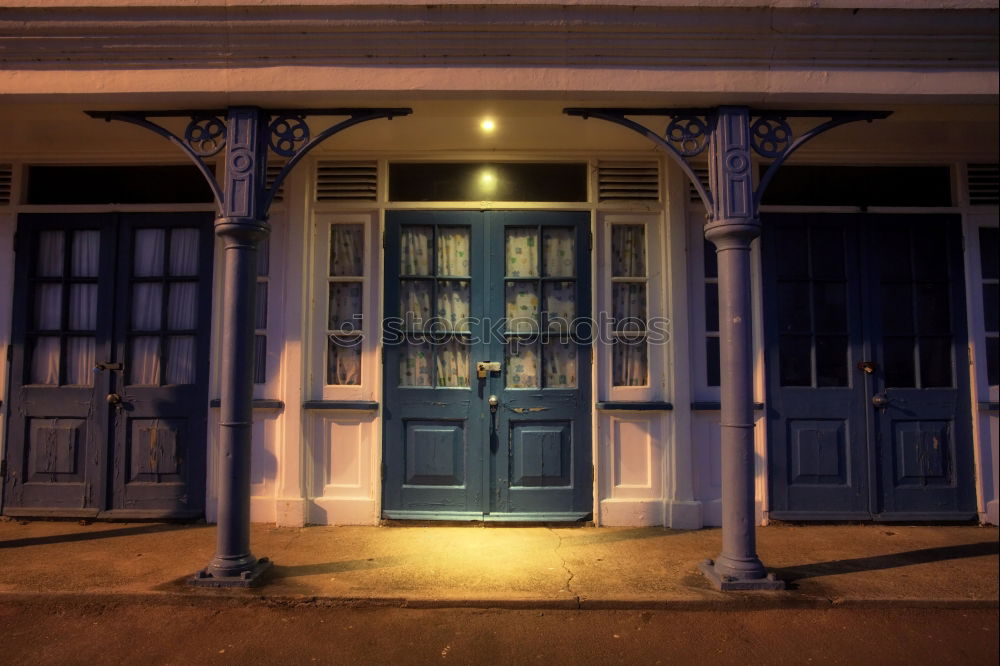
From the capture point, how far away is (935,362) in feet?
16.5

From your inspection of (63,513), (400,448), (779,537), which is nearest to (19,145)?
(63,513)

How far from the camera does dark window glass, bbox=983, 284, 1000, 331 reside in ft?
16.6

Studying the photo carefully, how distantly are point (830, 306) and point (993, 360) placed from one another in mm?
1462

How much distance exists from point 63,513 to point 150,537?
105 cm

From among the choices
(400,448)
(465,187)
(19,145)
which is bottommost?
(400,448)

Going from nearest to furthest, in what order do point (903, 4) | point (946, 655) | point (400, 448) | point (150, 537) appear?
point (946, 655), point (903, 4), point (150, 537), point (400, 448)

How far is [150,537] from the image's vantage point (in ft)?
14.8

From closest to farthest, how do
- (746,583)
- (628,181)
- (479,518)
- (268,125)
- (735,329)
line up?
1. (746,583)
2. (735,329)
3. (268,125)
4. (479,518)
5. (628,181)

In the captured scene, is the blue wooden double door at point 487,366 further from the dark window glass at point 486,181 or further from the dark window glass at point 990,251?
the dark window glass at point 990,251

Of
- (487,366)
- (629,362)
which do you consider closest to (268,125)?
(487,366)

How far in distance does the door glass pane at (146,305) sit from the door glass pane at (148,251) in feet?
0.40

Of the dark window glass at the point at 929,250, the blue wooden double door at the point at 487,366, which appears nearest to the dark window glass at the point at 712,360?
the blue wooden double door at the point at 487,366

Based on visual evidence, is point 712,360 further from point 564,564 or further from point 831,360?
point 564,564

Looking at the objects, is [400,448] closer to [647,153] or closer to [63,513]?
[63,513]
